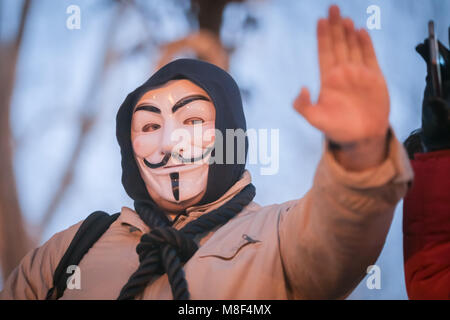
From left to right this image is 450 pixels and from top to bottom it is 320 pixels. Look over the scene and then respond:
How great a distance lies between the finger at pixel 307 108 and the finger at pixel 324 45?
6 cm

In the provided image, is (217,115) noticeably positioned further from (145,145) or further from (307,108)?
(307,108)

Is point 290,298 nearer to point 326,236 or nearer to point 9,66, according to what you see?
point 326,236

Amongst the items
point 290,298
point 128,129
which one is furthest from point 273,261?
point 128,129

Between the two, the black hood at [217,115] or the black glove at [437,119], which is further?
the black hood at [217,115]

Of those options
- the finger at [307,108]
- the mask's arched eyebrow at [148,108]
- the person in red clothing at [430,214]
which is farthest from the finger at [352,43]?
the mask's arched eyebrow at [148,108]

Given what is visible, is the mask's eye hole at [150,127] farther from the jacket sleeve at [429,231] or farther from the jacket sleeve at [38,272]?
the jacket sleeve at [429,231]

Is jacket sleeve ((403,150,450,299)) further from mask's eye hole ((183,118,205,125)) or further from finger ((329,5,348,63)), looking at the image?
mask's eye hole ((183,118,205,125))

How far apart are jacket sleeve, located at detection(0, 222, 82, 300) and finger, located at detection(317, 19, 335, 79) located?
3.07 ft

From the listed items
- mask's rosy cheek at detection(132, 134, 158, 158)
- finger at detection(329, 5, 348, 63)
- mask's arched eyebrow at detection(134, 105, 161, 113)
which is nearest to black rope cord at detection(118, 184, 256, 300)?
mask's rosy cheek at detection(132, 134, 158, 158)

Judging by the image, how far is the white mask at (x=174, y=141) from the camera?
4.71 ft

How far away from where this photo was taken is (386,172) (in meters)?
0.87

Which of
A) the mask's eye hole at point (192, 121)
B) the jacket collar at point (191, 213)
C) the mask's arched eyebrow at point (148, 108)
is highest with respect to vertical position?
the mask's arched eyebrow at point (148, 108)

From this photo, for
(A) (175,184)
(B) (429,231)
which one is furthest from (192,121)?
(B) (429,231)

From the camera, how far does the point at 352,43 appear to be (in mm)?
954
